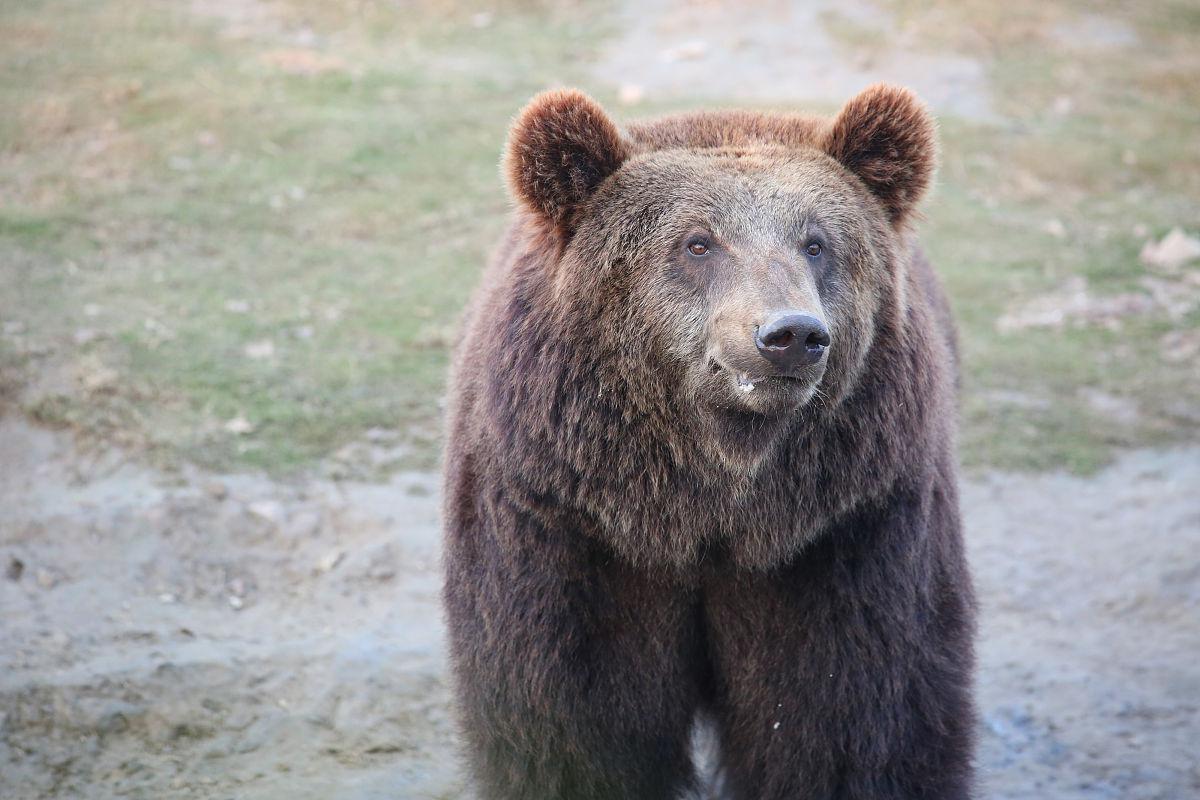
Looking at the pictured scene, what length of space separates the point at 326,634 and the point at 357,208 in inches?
226

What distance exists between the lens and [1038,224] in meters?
11.6

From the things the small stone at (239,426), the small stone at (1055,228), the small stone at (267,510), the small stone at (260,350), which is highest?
the small stone at (1055,228)

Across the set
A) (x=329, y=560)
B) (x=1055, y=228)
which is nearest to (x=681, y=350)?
(x=329, y=560)

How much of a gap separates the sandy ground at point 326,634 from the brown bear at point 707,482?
133cm

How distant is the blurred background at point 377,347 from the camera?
547cm

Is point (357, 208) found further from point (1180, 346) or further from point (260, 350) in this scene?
point (1180, 346)

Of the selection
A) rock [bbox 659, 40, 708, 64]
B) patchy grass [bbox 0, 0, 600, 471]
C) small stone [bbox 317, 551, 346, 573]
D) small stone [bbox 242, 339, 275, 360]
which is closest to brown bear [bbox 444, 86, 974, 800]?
small stone [bbox 317, 551, 346, 573]

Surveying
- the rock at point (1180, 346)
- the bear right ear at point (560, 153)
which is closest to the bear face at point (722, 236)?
the bear right ear at point (560, 153)

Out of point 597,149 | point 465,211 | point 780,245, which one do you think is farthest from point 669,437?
point 465,211

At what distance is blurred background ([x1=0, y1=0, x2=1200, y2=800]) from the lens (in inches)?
215

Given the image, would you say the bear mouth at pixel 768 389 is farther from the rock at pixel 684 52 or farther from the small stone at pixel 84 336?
the rock at pixel 684 52

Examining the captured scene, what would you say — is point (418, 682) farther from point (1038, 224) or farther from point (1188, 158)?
point (1188, 158)

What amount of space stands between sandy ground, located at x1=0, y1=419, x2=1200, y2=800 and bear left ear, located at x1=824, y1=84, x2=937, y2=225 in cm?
278

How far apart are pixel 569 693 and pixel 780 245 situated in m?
1.60
